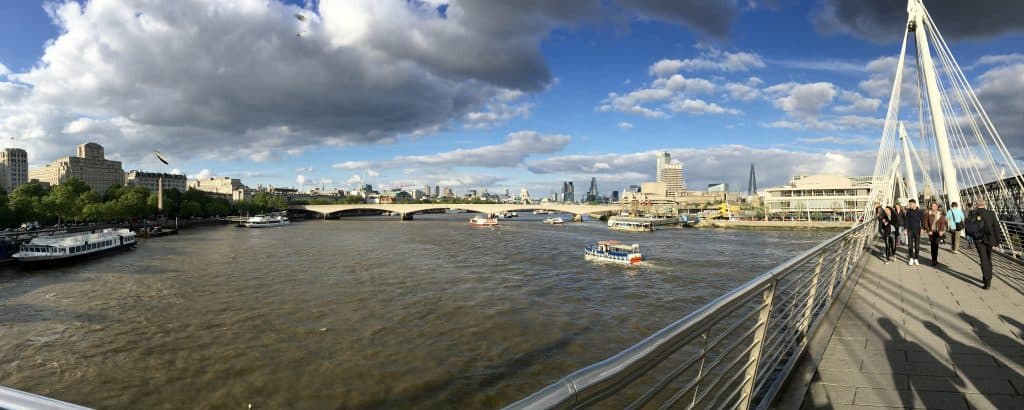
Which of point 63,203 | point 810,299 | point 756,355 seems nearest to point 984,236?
point 810,299

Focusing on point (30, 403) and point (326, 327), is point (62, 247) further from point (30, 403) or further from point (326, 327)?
point (30, 403)

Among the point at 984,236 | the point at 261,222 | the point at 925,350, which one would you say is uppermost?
the point at 984,236

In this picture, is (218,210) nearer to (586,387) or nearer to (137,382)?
(137,382)

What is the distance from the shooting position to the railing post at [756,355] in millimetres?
2543

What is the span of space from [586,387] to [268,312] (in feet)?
52.1

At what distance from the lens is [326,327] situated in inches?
517

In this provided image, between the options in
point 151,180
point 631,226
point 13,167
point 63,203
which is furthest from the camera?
point 151,180

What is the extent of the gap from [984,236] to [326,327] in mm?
13595

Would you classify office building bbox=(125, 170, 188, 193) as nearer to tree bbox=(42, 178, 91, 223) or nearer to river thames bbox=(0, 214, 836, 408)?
tree bbox=(42, 178, 91, 223)

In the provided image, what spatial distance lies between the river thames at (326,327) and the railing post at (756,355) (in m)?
6.73


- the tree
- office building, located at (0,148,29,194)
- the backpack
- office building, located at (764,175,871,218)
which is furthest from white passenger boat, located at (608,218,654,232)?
office building, located at (0,148,29,194)

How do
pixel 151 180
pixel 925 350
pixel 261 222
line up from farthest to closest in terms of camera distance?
pixel 151 180 < pixel 261 222 < pixel 925 350

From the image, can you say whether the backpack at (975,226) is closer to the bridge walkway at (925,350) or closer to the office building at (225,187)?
the bridge walkway at (925,350)

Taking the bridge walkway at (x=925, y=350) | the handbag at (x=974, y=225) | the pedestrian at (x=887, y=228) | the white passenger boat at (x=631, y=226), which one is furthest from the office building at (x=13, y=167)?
the handbag at (x=974, y=225)
